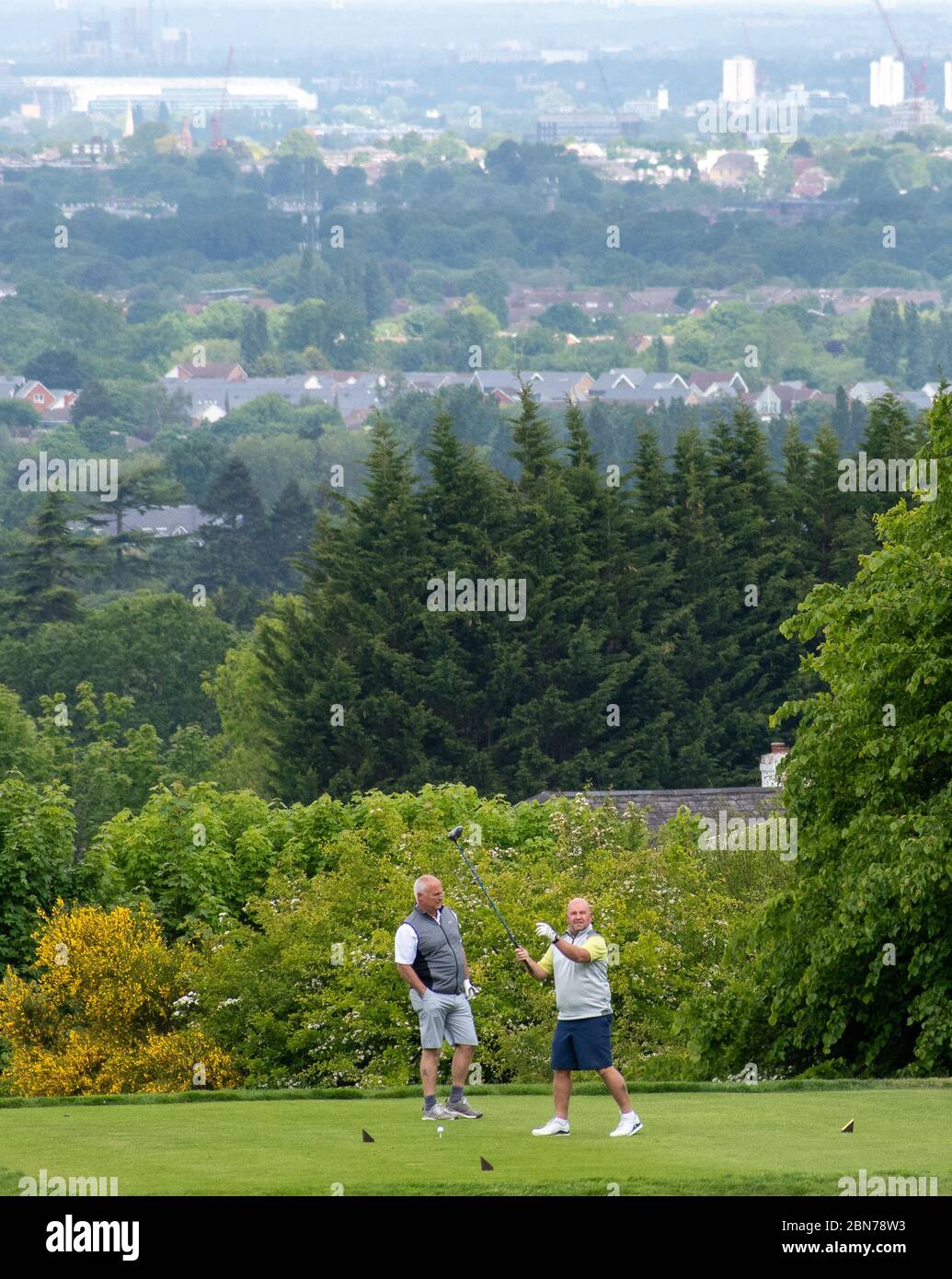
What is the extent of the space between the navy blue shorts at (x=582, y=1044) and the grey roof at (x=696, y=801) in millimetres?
27019

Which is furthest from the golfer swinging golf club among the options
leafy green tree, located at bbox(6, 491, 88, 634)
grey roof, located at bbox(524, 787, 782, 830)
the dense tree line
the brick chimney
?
leafy green tree, located at bbox(6, 491, 88, 634)

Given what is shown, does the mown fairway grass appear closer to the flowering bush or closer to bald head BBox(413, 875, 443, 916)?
bald head BBox(413, 875, 443, 916)

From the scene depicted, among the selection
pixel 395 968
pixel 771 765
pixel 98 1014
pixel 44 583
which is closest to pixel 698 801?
pixel 771 765

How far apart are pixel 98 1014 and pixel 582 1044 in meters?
15.4

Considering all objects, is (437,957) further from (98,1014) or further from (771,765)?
(771,765)

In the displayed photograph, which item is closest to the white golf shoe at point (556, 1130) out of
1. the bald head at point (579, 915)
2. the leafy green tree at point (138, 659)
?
the bald head at point (579, 915)

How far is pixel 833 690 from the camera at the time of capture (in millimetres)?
29188

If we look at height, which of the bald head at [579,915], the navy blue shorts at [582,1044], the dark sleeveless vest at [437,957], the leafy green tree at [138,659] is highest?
the bald head at [579,915]

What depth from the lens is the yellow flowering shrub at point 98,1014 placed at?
31.2 metres

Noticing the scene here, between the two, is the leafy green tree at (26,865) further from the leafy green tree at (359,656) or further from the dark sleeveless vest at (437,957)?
the leafy green tree at (359,656)

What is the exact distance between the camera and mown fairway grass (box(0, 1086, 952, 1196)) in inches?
628

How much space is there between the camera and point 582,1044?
716 inches

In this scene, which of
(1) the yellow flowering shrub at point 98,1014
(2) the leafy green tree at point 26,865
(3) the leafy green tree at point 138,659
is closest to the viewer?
(1) the yellow flowering shrub at point 98,1014
